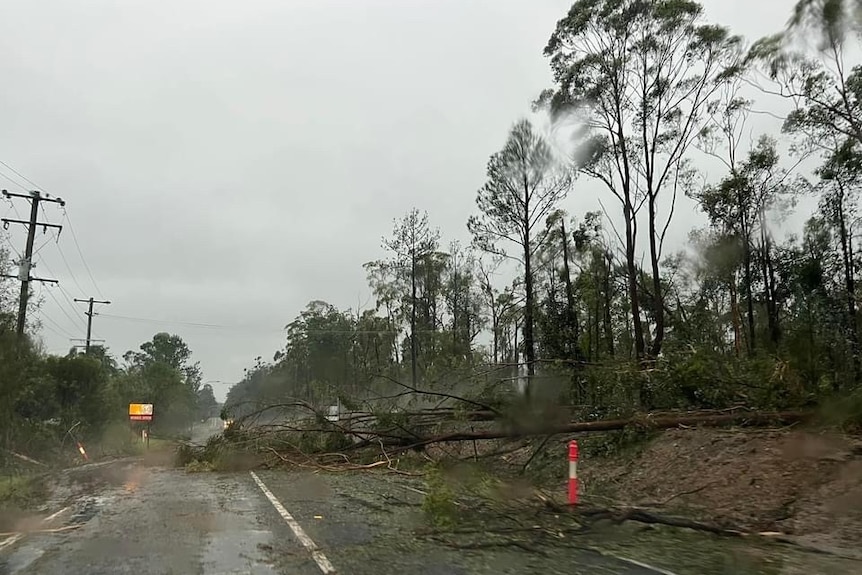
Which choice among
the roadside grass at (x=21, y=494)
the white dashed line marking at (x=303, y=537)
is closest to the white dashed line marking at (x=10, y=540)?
the white dashed line marking at (x=303, y=537)

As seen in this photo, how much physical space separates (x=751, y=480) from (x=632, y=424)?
4237 millimetres

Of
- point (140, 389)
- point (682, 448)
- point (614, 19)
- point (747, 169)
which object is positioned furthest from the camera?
point (140, 389)

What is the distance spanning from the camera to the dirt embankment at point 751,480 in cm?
995

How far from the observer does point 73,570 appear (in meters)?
7.26

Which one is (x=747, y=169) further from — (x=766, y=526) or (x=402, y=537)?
(x=402, y=537)

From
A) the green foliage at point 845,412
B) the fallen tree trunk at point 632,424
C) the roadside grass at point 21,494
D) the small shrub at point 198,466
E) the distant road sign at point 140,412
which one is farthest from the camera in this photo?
the distant road sign at point 140,412

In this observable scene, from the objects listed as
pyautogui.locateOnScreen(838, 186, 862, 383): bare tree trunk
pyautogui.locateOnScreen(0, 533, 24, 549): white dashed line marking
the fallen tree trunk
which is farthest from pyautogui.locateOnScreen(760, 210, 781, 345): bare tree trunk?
pyautogui.locateOnScreen(0, 533, 24, 549): white dashed line marking

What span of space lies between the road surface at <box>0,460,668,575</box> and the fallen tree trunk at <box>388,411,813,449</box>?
1705mm

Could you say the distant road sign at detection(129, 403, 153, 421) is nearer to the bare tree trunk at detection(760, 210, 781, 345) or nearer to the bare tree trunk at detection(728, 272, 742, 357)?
the bare tree trunk at detection(728, 272, 742, 357)

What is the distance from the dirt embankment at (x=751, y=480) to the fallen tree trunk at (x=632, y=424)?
34cm

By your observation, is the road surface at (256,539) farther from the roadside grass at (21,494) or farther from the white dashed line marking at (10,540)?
the roadside grass at (21,494)

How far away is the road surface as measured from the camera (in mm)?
7391

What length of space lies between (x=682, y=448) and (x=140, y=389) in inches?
2427

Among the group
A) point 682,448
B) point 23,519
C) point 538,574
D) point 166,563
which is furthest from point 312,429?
point 538,574
